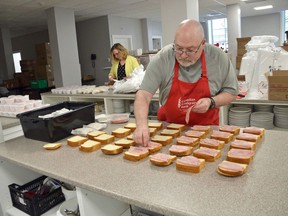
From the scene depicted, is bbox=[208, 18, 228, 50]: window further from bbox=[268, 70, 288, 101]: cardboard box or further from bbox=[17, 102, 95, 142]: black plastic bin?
bbox=[17, 102, 95, 142]: black plastic bin

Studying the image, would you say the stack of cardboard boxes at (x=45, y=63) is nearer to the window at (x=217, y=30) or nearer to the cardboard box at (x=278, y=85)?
the cardboard box at (x=278, y=85)

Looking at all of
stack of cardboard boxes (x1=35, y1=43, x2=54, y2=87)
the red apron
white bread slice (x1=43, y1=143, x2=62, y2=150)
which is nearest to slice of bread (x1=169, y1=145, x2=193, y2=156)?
the red apron

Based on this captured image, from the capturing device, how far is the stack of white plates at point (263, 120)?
2.68 metres

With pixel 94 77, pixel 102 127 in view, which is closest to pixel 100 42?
pixel 94 77

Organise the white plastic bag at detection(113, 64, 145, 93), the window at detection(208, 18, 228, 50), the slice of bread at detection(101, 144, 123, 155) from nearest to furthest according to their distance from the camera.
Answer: the slice of bread at detection(101, 144, 123, 155) → the white plastic bag at detection(113, 64, 145, 93) → the window at detection(208, 18, 228, 50)

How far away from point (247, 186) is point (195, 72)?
898 millimetres

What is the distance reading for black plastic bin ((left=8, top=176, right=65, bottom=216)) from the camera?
148 centimetres

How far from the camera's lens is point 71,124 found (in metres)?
1.68

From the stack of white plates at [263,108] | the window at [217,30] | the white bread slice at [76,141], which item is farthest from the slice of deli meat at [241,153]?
the window at [217,30]

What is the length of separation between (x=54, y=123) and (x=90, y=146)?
0.33 meters

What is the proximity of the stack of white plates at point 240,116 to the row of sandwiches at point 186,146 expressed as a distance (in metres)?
1.39

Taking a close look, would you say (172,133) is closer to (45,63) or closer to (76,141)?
(76,141)

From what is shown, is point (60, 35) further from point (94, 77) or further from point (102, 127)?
point (102, 127)

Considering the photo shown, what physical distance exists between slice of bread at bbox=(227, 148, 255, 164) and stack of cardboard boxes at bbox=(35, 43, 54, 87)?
7.30 meters
